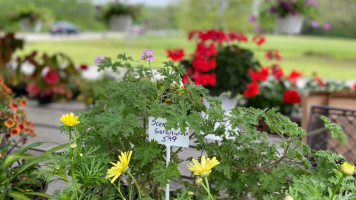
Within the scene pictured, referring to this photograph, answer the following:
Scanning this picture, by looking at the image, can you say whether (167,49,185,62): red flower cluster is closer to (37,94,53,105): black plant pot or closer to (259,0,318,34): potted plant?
(259,0,318,34): potted plant

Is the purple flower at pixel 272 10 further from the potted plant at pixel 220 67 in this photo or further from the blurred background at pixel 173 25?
the potted plant at pixel 220 67

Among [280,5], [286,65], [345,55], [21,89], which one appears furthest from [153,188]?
[345,55]

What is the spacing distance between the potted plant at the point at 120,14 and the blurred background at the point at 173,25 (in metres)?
0.01

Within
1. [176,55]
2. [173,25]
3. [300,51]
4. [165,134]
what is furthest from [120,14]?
[173,25]

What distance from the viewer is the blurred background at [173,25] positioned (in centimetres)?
387

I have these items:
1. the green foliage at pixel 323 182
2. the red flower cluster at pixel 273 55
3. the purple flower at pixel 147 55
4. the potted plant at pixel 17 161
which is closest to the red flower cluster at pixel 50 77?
the potted plant at pixel 17 161

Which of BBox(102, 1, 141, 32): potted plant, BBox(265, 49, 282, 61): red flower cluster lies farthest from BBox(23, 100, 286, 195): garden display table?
BBox(265, 49, 282, 61): red flower cluster

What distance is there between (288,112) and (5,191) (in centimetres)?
228

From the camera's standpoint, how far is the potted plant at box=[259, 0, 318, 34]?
115 inches

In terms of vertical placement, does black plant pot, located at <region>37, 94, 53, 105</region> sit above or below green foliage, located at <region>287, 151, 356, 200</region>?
below

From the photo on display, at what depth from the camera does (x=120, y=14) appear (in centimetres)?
393

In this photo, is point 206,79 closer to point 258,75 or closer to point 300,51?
point 258,75

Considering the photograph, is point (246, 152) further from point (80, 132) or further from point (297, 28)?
point (297, 28)

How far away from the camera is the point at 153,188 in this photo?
1134 millimetres
